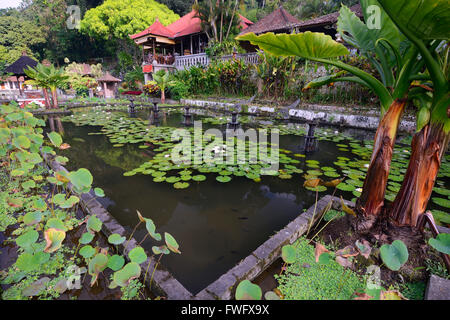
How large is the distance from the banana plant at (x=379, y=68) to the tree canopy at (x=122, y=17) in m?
23.7

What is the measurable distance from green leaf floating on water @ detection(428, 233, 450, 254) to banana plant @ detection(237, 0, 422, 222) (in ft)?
1.46

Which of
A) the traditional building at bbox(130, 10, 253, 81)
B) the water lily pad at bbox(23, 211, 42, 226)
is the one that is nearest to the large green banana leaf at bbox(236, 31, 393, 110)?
the water lily pad at bbox(23, 211, 42, 226)

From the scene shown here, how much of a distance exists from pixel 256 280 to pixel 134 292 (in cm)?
77

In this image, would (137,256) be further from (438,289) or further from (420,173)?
(420,173)

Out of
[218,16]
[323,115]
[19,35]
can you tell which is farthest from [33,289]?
[19,35]

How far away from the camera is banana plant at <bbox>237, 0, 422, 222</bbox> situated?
1334mm

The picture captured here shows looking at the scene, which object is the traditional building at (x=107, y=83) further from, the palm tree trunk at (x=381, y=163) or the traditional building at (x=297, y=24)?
the palm tree trunk at (x=381, y=163)

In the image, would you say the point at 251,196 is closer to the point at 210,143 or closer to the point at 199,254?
the point at 199,254

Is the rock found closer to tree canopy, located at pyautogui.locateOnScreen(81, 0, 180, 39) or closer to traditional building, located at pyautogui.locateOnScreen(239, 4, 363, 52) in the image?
traditional building, located at pyautogui.locateOnScreen(239, 4, 363, 52)

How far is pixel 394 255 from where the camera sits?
110 cm

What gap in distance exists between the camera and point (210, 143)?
4.45 metres

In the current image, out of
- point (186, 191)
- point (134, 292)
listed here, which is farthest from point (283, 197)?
point (134, 292)

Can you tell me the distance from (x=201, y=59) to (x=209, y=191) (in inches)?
540

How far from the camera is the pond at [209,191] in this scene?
173 cm
